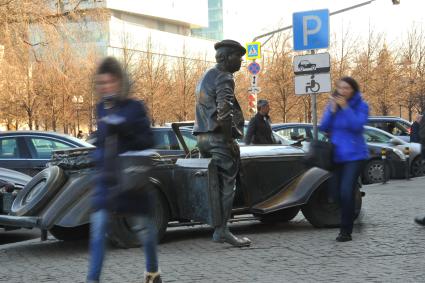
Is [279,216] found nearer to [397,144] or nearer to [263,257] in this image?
[263,257]

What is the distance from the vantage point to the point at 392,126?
880 inches

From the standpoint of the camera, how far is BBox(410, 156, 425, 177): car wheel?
19141 millimetres

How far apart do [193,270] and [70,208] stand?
167 centimetres

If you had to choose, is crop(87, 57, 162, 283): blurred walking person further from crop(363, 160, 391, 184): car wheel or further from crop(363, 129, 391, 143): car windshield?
crop(363, 129, 391, 143): car windshield

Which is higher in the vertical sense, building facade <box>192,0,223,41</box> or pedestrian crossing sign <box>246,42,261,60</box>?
building facade <box>192,0,223,41</box>

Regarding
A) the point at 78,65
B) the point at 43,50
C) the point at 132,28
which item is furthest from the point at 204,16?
the point at 43,50

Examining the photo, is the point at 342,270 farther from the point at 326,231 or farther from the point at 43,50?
the point at 43,50

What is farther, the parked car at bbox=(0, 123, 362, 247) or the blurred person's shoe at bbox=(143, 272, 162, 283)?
the parked car at bbox=(0, 123, 362, 247)

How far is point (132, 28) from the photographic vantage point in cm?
6944

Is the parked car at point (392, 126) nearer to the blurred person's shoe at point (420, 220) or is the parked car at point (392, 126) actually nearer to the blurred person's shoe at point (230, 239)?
the blurred person's shoe at point (420, 220)

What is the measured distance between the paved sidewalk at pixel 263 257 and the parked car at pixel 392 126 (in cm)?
1319

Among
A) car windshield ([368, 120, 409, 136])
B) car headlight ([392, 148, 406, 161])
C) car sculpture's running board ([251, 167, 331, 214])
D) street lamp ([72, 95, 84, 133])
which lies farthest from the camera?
street lamp ([72, 95, 84, 133])

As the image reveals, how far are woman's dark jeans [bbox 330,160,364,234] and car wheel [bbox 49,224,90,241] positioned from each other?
2961 mm

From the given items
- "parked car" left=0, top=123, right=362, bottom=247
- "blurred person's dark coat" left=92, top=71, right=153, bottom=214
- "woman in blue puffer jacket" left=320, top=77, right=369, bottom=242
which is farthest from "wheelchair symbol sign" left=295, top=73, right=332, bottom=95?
→ "blurred person's dark coat" left=92, top=71, right=153, bottom=214
